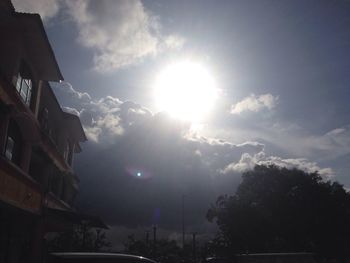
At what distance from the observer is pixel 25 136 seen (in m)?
18.1

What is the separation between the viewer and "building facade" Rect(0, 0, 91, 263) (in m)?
14.3

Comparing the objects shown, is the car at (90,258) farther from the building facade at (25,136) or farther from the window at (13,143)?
the window at (13,143)

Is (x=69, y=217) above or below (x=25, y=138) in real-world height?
below

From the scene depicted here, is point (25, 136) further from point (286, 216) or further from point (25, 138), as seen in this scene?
point (286, 216)

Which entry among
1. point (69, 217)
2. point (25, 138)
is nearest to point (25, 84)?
point (25, 138)

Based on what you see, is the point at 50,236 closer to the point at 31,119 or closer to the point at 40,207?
the point at 40,207

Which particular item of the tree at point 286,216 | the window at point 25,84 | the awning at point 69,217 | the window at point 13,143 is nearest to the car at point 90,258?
the window at point 13,143

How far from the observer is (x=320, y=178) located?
4303 cm

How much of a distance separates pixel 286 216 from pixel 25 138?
29.2 meters

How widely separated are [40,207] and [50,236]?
31.3 ft

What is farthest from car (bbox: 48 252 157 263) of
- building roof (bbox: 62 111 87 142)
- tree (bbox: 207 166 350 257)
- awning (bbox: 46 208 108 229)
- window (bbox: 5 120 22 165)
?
tree (bbox: 207 166 350 257)

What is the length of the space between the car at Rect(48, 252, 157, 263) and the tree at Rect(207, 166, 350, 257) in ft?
92.0

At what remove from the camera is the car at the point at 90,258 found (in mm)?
10078

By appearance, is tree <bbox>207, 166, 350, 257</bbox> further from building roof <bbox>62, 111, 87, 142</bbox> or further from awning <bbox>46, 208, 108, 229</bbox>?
awning <bbox>46, 208, 108, 229</bbox>
